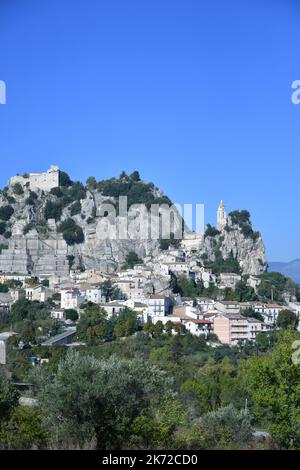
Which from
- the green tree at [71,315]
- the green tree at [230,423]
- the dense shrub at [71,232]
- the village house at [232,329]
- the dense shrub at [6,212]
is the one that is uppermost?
the dense shrub at [6,212]

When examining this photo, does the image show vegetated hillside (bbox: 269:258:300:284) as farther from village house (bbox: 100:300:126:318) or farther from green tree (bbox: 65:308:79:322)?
green tree (bbox: 65:308:79:322)

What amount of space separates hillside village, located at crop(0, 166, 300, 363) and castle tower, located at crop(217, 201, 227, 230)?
3.7 inches

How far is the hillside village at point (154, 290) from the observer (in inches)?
1542

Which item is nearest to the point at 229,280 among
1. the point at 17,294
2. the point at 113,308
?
the point at 113,308

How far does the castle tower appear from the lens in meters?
59.2

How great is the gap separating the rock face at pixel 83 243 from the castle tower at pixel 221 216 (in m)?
0.33

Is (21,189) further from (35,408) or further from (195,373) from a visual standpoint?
(35,408)

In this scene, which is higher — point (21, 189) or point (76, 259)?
point (21, 189)

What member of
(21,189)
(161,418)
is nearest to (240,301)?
(21,189)

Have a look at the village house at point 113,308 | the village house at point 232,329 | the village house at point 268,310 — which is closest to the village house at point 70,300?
the village house at point 113,308

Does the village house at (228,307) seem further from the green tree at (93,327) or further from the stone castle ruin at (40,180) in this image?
the stone castle ruin at (40,180)

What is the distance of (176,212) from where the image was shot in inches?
2371
